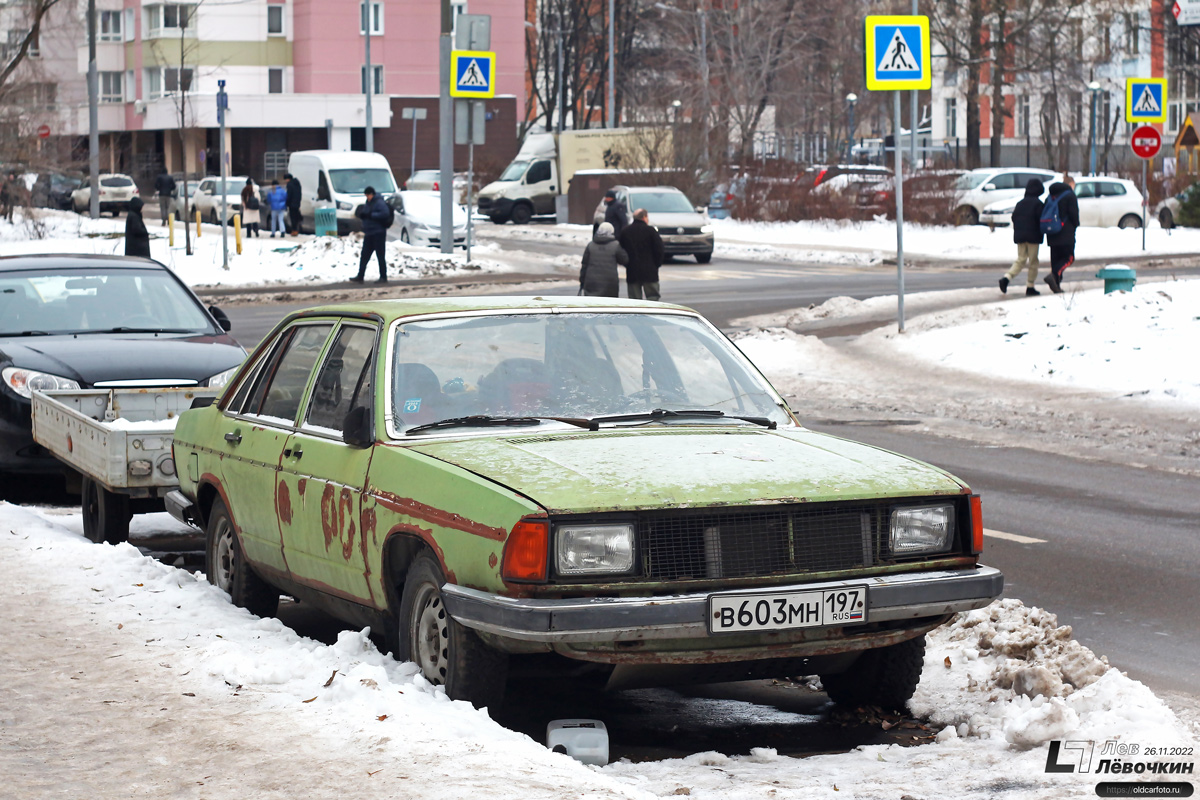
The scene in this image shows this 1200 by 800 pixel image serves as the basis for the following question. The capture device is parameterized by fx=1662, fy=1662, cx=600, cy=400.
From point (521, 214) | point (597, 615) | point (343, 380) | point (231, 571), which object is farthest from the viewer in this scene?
point (521, 214)

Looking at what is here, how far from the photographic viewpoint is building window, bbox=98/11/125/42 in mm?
87500

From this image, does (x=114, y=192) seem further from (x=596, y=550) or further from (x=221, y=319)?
(x=596, y=550)

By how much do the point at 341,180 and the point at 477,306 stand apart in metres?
38.2

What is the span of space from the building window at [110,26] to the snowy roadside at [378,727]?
86.4 m

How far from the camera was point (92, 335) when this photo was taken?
11.2 metres

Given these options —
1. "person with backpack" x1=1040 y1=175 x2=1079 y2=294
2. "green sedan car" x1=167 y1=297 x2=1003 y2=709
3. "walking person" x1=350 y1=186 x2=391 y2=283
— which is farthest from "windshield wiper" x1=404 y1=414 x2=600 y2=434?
"walking person" x1=350 y1=186 x2=391 y2=283

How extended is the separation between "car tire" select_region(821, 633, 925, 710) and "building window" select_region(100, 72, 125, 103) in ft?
284

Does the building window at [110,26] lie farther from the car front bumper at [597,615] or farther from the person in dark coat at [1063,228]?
the car front bumper at [597,615]

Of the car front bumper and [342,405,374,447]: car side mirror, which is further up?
[342,405,374,447]: car side mirror

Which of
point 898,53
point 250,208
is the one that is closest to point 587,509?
point 898,53

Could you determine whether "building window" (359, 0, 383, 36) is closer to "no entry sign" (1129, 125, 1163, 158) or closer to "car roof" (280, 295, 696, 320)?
"no entry sign" (1129, 125, 1163, 158)

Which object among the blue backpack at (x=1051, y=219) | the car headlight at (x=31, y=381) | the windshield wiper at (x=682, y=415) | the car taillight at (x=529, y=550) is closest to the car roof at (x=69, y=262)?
the car headlight at (x=31, y=381)

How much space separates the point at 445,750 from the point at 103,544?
4120mm

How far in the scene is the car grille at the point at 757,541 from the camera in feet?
16.6
